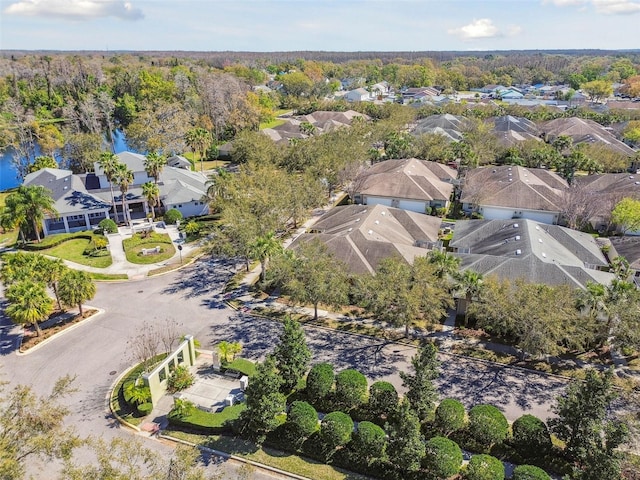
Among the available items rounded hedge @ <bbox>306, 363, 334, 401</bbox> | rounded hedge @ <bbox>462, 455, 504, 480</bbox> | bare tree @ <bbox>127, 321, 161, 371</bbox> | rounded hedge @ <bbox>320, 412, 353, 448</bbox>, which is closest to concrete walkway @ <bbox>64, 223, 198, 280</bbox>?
bare tree @ <bbox>127, 321, 161, 371</bbox>

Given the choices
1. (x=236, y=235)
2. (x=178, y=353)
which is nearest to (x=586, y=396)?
(x=178, y=353)

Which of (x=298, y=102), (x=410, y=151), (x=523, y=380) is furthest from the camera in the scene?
(x=298, y=102)

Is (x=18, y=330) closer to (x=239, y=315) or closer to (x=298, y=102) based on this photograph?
(x=239, y=315)

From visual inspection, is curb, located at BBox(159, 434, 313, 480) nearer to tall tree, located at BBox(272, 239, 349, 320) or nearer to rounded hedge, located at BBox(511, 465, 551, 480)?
rounded hedge, located at BBox(511, 465, 551, 480)

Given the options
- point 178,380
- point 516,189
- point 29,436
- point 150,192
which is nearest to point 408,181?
point 516,189

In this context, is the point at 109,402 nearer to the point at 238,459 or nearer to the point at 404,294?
the point at 238,459

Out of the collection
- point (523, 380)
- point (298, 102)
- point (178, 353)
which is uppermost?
point (298, 102)

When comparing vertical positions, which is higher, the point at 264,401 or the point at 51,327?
the point at 264,401
